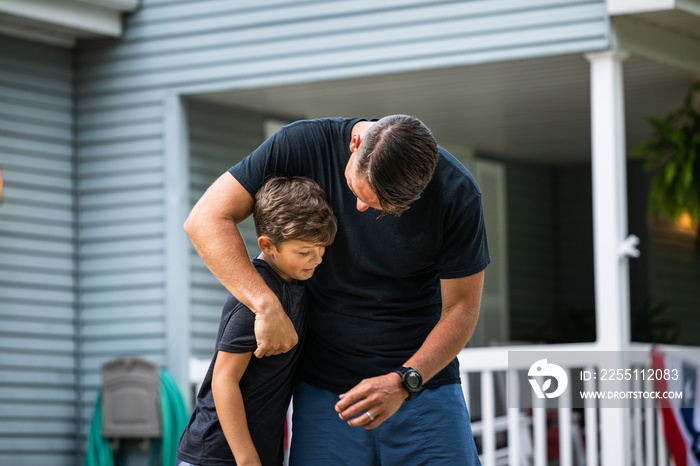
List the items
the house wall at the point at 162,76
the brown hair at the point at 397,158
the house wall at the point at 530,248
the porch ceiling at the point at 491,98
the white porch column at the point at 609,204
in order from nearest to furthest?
1. the brown hair at the point at 397,158
2. the white porch column at the point at 609,204
3. the house wall at the point at 162,76
4. the porch ceiling at the point at 491,98
5. the house wall at the point at 530,248

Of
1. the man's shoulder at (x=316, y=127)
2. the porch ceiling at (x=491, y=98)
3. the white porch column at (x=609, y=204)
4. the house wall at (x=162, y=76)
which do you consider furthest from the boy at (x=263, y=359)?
the porch ceiling at (x=491, y=98)

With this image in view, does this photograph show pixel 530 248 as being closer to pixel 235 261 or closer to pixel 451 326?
pixel 451 326

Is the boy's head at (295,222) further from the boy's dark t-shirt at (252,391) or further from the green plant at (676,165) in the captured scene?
the green plant at (676,165)

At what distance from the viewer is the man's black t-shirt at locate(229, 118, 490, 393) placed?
2385mm

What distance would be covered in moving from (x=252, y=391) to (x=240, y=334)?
159 millimetres

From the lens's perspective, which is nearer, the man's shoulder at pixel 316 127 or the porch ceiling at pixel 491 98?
the man's shoulder at pixel 316 127

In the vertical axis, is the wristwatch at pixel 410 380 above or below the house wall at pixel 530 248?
below

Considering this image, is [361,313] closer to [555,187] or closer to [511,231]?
[511,231]

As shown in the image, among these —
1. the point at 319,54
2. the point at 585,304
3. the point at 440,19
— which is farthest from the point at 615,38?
the point at 585,304

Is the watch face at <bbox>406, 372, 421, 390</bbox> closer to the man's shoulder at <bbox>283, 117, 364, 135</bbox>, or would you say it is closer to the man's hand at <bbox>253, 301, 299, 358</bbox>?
the man's hand at <bbox>253, 301, 299, 358</bbox>

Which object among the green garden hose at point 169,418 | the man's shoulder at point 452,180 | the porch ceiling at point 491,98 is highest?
the porch ceiling at point 491,98

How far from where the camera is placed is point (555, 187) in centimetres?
963

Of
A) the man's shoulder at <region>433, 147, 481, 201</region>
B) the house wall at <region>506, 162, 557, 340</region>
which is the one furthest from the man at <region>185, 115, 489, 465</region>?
the house wall at <region>506, 162, 557, 340</region>

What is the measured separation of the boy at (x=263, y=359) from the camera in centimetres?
230
